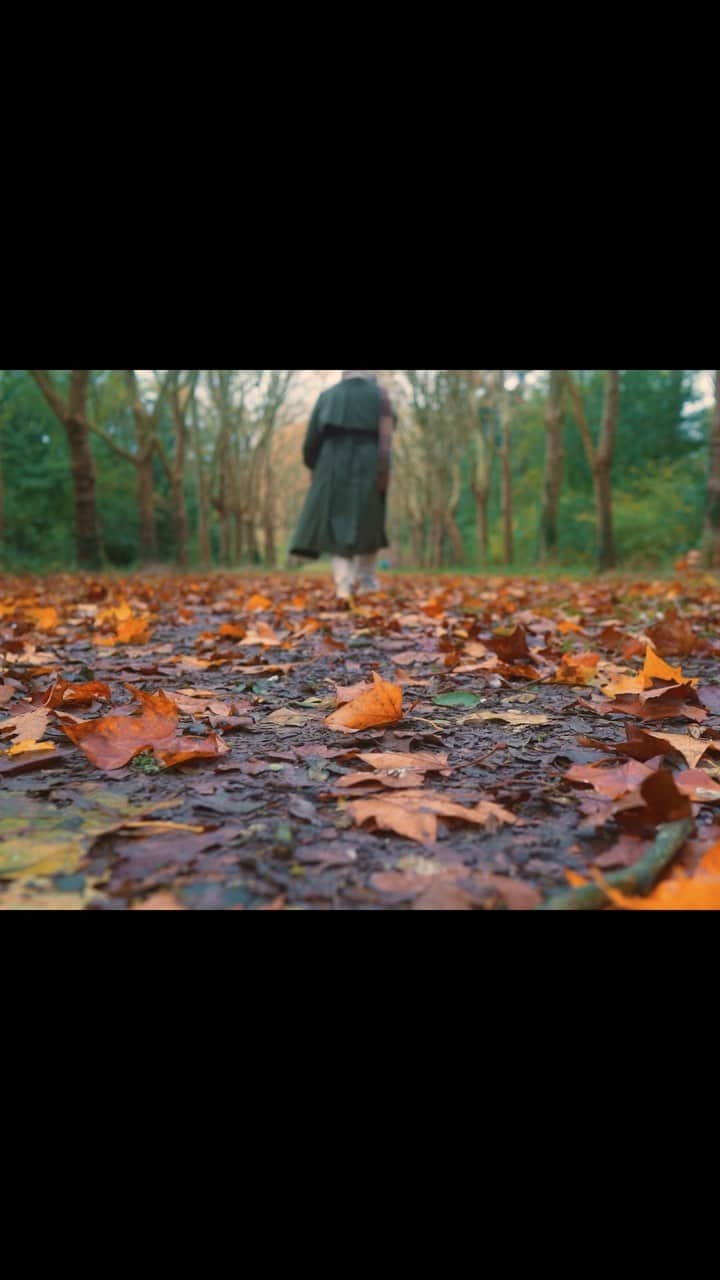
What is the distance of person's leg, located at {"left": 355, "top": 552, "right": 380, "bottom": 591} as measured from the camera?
23.3 ft

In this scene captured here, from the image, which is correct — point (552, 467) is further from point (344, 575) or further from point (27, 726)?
point (27, 726)

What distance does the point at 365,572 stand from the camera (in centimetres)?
721

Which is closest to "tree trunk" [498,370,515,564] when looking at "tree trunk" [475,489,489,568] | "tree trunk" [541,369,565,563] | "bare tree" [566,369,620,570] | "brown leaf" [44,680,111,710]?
"tree trunk" [475,489,489,568]

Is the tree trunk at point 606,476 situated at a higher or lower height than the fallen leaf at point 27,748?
higher

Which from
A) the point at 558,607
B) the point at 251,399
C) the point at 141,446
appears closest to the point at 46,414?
the point at 251,399

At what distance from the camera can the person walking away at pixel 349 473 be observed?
6.59 meters

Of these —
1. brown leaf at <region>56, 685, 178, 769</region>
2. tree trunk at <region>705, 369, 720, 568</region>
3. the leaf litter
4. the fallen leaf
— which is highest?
tree trunk at <region>705, 369, 720, 568</region>

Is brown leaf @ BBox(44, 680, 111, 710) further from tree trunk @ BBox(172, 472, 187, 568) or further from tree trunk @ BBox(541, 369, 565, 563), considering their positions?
tree trunk @ BBox(172, 472, 187, 568)

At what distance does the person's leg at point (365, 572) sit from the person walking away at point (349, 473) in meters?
0.22

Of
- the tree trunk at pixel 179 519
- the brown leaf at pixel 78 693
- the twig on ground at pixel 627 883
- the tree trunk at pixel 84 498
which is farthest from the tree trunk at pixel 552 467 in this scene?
the twig on ground at pixel 627 883

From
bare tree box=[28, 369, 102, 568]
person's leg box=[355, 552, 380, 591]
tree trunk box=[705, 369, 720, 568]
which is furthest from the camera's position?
bare tree box=[28, 369, 102, 568]

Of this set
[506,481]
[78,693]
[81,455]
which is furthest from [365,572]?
[506,481]

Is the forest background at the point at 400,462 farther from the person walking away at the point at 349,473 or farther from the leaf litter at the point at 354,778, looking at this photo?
the leaf litter at the point at 354,778

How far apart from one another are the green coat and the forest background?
6.39 meters
